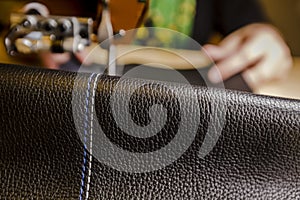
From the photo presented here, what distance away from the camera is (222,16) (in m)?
0.83

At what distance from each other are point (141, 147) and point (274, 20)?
0.60 m

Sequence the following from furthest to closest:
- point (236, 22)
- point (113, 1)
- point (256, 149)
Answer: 1. point (236, 22)
2. point (113, 1)
3. point (256, 149)

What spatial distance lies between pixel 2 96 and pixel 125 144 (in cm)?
11

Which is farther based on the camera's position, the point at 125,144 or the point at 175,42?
the point at 175,42

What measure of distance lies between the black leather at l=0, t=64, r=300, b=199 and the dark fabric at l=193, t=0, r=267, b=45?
17.7 inches

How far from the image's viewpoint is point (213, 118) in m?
0.37

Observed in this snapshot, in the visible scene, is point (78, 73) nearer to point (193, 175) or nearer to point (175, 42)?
point (193, 175)

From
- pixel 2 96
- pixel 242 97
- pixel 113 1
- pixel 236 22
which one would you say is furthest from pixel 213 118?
pixel 236 22

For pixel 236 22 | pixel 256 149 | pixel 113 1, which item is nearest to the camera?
pixel 256 149

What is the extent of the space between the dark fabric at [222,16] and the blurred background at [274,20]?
0.20 feet

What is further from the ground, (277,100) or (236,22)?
(277,100)

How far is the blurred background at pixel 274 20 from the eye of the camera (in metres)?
0.68

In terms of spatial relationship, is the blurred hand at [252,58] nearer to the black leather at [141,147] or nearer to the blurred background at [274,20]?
the blurred background at [274,20]

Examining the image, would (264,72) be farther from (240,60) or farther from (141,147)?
(141,147)
